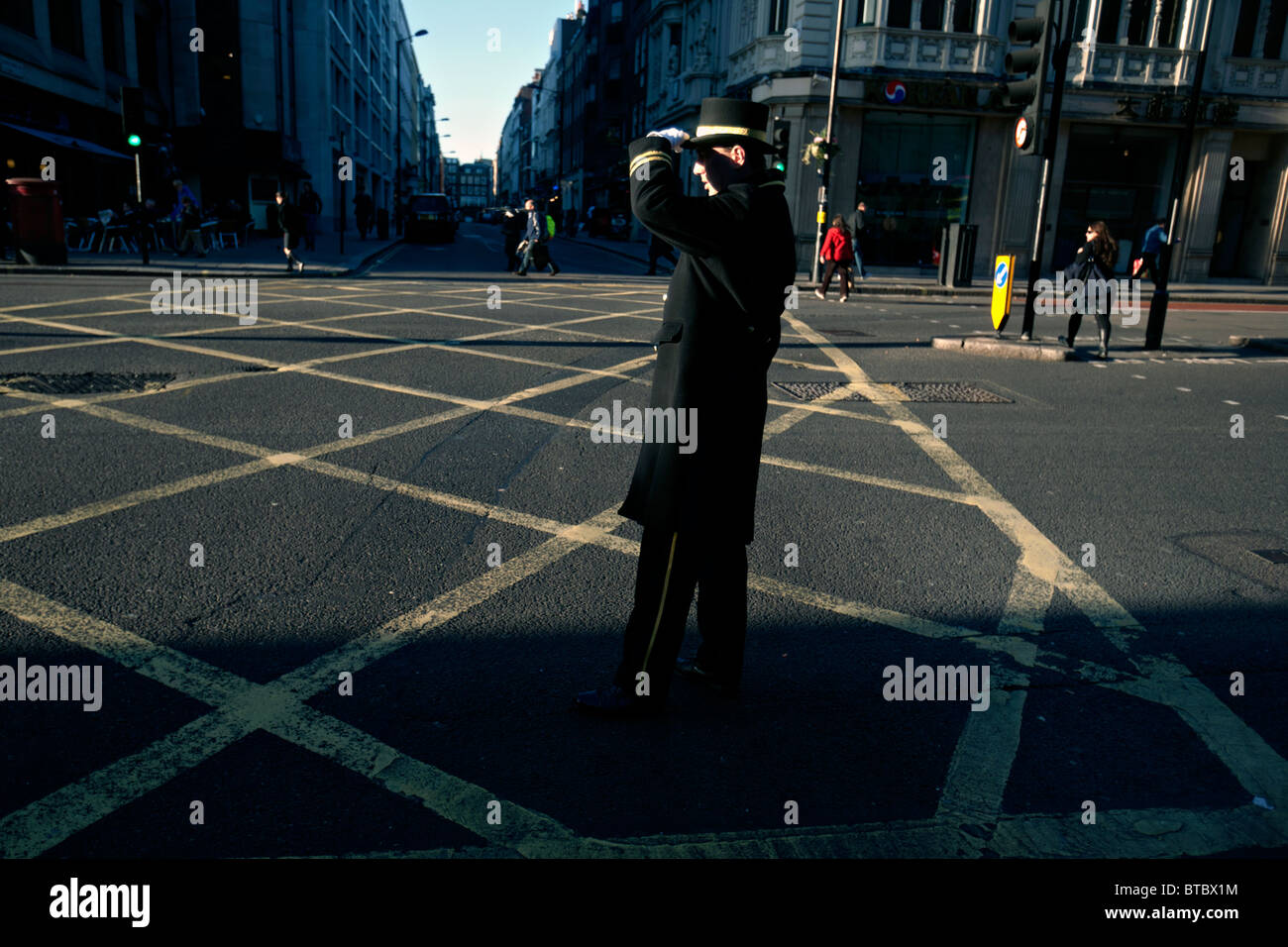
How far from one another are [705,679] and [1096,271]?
422 inches

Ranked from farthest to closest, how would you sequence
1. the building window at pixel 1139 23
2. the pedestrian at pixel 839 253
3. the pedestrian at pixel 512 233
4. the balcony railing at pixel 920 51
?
1. the building window at pixel 1139 23
2. the balcony railing at pixel 920 51
3. the pedestrian at pixel 512 233
4. the pedestrian at pixel 839 253

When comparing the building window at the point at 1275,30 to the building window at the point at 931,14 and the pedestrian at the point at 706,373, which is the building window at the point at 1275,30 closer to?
the building window at the point at 931,14

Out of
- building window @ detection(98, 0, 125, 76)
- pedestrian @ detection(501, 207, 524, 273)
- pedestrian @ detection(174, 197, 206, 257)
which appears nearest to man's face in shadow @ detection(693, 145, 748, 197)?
pedestrian @ detection(501, 207, 524, 273)

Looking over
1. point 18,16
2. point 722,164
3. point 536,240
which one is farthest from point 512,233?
point 722,164

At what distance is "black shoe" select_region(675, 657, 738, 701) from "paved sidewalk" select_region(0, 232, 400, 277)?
1834cm

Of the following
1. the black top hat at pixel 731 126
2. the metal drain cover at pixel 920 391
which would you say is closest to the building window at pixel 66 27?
the metal drain cover at pixel 920 391

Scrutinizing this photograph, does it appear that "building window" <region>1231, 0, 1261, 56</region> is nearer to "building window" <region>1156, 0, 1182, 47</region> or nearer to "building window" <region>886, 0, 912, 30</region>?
"building window" <region>1156, 0, 1182, 47</region>

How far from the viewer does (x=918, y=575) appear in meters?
4.61

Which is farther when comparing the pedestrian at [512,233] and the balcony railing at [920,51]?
the balcony railing at [920,51]

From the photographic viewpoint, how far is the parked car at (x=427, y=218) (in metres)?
37.9

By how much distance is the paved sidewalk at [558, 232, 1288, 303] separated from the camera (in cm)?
2288

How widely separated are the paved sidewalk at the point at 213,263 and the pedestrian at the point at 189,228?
0.27 meters
